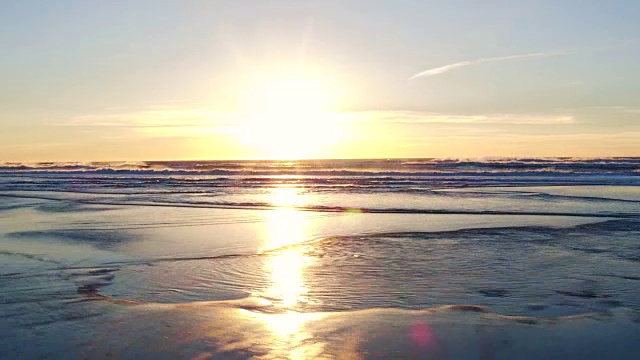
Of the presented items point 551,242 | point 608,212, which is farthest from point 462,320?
point 608,212

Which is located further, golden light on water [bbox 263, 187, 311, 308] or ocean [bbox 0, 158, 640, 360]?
golden light on water [bbox 263, 187, 311, 308]

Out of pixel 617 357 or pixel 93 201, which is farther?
pixel 93 201

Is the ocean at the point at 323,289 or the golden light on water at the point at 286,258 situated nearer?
the ocean at the point at 323,289

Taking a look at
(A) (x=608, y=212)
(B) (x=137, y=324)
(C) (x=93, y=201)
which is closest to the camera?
(B) (x=137, y=324)

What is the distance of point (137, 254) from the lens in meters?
10.0

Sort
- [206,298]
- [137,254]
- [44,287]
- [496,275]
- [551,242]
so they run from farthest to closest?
[551,242]
[137,254]
[496,275]
[44,287]
[206,298]

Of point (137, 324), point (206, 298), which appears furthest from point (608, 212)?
point (137, 324)

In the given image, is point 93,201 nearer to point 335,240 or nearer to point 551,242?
point 335,240

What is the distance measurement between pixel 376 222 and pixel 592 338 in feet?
31.0

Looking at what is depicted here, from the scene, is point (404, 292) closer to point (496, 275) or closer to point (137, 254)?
point (496, 275)

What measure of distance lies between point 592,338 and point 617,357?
462 millimetres

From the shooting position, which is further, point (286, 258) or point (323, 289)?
point (286, 258)

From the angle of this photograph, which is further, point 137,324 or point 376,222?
point 376,222

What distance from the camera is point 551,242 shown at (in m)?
11.0
